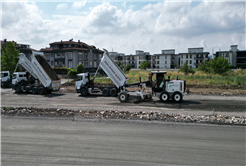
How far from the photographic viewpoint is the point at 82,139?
7.69 meters

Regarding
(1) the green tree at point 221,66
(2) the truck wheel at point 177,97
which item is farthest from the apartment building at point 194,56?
(2) the truck wheel at point 177,97

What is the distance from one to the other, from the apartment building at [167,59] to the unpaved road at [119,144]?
83.9 m

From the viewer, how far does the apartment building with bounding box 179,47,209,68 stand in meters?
80.6

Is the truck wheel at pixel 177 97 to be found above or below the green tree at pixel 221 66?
below

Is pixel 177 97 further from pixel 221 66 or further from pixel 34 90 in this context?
pixel 221 66

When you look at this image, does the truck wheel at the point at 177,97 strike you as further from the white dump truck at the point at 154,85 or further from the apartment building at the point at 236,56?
the apartment building at the point at 236,56

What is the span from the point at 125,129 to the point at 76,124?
9.50ft

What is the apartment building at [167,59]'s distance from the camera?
89875 mm

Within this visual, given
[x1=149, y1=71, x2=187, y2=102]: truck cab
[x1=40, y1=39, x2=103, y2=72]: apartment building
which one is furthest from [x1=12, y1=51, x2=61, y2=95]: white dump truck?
[x1=40, y1=39, x2=103, y2=72]: apartment building

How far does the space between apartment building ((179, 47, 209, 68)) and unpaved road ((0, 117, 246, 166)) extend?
78696 mm

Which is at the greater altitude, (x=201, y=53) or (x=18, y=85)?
(x=201, y=53)

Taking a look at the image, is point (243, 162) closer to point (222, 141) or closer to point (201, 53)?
point (222, 141)

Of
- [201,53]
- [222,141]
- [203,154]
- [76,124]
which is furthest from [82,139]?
[201,53]

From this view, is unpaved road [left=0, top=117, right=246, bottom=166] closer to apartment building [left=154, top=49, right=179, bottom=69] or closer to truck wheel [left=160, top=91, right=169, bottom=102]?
truck wheel [left=160, top=91, right=169, bottom=102]
